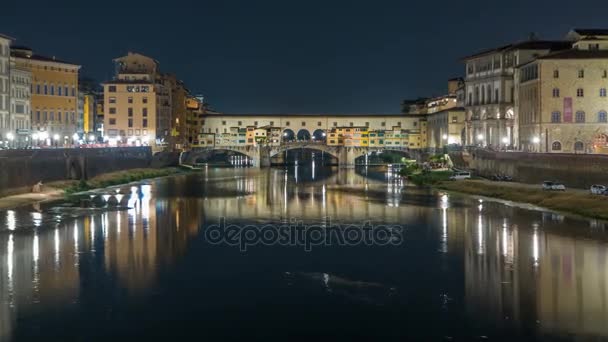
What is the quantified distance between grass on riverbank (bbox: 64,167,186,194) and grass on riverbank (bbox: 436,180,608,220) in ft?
90.5

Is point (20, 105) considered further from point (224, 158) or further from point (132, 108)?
point (224, 158)

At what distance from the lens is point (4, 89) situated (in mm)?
63094

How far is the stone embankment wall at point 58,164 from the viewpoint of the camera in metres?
46.7

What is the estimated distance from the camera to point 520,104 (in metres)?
67.9

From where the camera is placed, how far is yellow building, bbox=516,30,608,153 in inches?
2298

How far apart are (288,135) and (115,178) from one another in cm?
6326

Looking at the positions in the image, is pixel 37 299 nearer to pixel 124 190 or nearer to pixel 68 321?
pixel 68 321

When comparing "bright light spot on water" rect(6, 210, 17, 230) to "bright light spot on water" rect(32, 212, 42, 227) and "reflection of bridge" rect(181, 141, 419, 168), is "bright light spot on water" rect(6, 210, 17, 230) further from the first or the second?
"reflection of bridge" rect(181, 141, 419, 168)

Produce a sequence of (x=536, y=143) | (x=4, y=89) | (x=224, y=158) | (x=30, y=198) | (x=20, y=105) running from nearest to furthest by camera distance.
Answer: (x=30, y=198), (x=536, y=143), (x=4, y=89), (x=20, y=105), (x=224, y=158)

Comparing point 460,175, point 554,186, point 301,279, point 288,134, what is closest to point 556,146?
point 460,175

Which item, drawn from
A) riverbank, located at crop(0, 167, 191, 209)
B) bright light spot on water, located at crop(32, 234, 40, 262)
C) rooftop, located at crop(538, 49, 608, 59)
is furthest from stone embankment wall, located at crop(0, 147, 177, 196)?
rooftop, located at crop(538, 49, 608, 59)

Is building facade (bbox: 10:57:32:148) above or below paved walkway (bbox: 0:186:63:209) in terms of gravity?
above

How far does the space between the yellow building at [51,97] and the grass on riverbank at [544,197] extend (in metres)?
41.9

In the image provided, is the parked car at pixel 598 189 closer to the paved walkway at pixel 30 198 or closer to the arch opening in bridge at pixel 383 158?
the paved walkway at pixel 30 198
